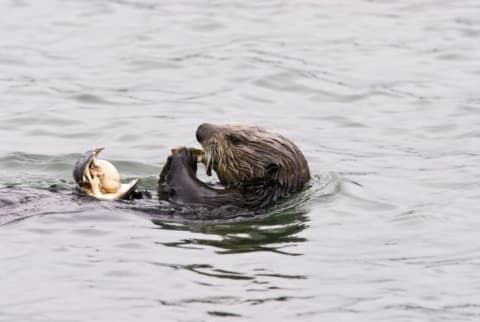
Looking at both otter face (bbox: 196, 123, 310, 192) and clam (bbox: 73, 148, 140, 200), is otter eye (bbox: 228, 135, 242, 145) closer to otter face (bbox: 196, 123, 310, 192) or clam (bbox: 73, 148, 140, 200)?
otter face (bbox: 196, 123, 310, 192)

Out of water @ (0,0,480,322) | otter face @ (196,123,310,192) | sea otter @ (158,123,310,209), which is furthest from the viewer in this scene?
otter face @ (196,123,310,192)

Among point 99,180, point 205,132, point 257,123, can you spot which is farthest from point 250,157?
point 257,123

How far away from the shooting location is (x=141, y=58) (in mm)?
13961

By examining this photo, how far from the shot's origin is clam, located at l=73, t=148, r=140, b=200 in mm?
8055

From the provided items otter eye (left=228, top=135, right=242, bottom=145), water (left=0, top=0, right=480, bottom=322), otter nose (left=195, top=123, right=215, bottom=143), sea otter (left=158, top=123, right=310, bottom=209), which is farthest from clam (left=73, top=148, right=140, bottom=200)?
otter eye (left=228, top=135, right=242, bottom=145)

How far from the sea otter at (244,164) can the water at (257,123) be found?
0.18 m

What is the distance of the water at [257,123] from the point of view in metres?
6.83

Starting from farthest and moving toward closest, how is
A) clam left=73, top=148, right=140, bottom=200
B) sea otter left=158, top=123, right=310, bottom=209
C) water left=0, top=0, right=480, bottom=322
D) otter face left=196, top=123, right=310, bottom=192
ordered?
otter face left=196, top=123, right=310, bottom=192, sea otter left=158, top=123, right=310, bottom=209, clam left=73, top=148, right=140, bottom=200, water left=0, top=0, right=480, bottom=322

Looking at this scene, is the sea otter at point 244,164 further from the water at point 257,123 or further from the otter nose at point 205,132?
the water at point 257,123

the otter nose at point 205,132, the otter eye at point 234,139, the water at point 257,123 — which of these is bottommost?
the water at point 257,123

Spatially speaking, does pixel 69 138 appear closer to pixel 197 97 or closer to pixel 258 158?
pixel 197 97

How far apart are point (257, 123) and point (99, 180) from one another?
3.66 m

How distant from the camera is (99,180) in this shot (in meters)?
8.20

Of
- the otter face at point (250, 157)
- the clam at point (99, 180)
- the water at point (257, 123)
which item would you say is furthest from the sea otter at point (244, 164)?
the clam at point (99, 180)
